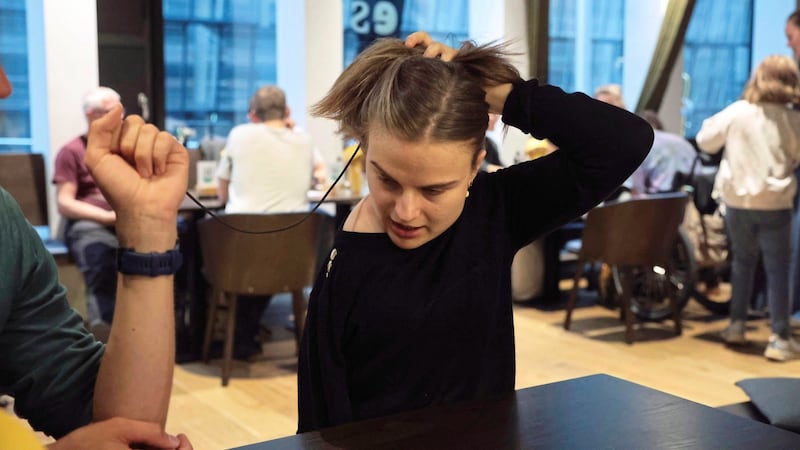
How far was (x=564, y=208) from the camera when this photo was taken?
1.71m

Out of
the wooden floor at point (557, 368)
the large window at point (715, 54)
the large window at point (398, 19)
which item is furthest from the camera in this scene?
the large window at point (715, 54)

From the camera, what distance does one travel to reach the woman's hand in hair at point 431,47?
1.61m

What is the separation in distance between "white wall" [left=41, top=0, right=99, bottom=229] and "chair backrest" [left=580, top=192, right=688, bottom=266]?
2921 millimetres

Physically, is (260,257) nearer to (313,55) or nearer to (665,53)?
(313,55)

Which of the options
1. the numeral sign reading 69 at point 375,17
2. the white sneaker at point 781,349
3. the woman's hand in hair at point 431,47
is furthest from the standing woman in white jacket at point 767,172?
the woman's hand in hair at point 431,47

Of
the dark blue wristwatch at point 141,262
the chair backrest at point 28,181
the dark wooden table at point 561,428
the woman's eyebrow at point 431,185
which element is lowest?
the chair backrest at point 28,181

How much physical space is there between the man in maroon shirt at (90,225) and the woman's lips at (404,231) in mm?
3500

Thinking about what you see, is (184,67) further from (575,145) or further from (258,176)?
(575,145)

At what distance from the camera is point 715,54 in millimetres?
9234

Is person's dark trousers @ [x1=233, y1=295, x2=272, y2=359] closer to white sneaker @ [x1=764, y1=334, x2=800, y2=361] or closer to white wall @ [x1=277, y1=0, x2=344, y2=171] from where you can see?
white wall @ [x1=277, y1=0, x2=344, y2=171]

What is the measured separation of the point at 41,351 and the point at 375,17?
254 inches

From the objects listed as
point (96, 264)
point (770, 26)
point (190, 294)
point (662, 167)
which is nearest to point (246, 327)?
point (190, 294)

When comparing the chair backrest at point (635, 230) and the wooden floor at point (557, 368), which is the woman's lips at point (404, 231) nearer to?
the wooden floor at point (557, 368)

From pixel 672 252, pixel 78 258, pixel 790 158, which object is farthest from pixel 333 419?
pixel 672 252
